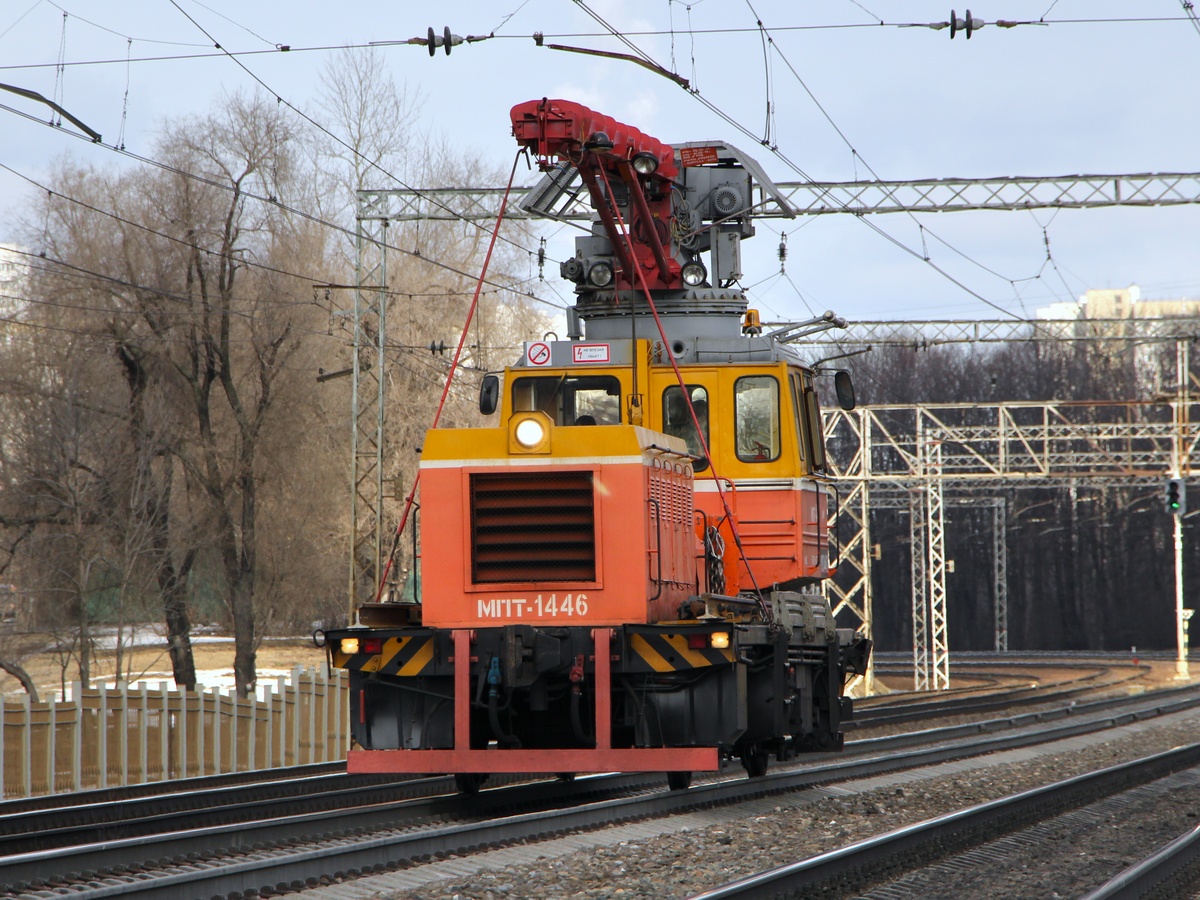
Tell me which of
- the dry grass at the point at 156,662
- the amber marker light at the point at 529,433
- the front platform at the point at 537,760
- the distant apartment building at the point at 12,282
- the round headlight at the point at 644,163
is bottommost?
the dry grass at the point at 156,662

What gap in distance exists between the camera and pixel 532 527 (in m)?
10.4

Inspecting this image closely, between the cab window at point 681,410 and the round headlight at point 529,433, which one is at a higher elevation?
the cab window at point 681,410

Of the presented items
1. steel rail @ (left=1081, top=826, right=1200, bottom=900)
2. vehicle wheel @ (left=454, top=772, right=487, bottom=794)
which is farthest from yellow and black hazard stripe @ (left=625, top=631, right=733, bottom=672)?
steel rail @ (left=1081, top=826, right=1200, bottom=900)

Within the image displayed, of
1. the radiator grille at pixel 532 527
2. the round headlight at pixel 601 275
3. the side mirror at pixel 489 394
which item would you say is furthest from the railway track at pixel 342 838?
the round headlight at pixel 601 275

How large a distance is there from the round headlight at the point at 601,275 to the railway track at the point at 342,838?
15.0 feet

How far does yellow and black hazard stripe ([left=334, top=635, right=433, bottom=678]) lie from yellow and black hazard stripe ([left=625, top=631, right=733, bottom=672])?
4.91 ft

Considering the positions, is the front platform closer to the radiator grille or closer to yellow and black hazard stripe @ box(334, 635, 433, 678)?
yellow and black hazard stripe @ box(334, 635, 433, 678)

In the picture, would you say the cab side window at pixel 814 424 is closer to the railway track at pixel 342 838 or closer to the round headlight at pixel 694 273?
the round headlight at pixel 694 273

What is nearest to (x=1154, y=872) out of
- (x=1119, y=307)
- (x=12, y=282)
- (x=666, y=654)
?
(x=666, y=654)

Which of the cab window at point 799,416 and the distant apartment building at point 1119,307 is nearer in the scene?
the cab window at point 799,416

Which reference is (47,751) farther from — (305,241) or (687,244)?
(305,241)

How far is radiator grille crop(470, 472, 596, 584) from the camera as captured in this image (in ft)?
33.9

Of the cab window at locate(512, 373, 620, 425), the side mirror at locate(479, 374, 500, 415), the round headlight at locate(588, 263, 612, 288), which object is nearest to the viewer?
the side mirror at locate(479, 374, 500, 415)

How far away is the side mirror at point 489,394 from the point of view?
11.9m
